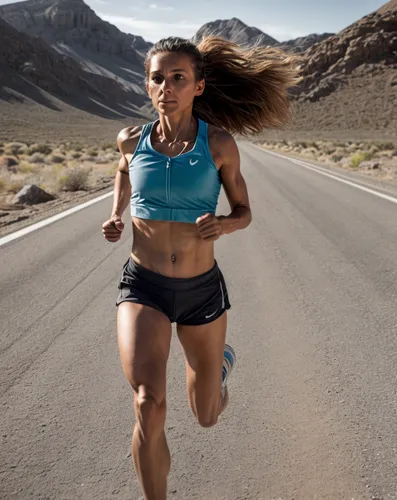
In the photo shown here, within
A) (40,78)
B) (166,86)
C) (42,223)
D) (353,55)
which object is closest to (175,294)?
(166,86)

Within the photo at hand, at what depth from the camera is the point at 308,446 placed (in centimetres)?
308

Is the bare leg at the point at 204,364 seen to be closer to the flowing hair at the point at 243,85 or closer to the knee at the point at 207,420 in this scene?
the knee at the point at 207,420

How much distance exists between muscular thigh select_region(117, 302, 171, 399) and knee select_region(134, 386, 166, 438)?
0.6 inches

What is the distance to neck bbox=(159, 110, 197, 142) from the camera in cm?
299

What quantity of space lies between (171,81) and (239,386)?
6.54 ft

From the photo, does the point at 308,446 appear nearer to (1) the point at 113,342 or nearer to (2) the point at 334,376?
(2) the point at 334,376

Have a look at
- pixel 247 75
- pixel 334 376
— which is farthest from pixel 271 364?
pixel 247 75

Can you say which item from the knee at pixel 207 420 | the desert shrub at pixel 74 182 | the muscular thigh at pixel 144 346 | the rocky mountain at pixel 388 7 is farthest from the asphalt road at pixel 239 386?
the rocky mountain at pixel 388 7

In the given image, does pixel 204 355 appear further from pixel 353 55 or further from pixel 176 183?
pixel 353 55

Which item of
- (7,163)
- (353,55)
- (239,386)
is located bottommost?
(353,55)

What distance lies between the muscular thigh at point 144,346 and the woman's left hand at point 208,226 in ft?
1.49

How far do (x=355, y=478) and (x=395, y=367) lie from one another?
1482mm

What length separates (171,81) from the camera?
115 inches

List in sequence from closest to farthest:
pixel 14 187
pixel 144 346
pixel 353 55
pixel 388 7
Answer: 1. pixel 144 346
2. pixel 14 187
3. pixel 353 55
4. pixel 388 7
